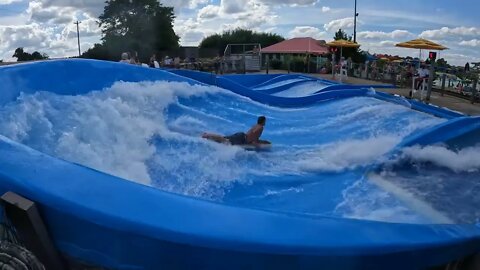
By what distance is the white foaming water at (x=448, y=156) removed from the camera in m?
4.80

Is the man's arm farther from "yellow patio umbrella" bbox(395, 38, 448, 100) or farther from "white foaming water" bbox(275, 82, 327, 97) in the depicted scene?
"yellow patio umbrella" bbox(395, 38, 448, 100)

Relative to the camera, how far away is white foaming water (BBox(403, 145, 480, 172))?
189 inches

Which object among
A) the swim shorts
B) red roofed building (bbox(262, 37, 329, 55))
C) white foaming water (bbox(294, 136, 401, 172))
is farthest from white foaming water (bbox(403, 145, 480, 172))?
red roofed building (bbox(262, 37, 329, 55))

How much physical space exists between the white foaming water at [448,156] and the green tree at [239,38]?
44.9 metres

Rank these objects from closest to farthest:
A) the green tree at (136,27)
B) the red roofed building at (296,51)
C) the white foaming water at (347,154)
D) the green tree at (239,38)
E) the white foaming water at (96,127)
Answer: the white foaming water at (96,127) → the white foaming water at (347,154) → the red roofed building at (296,51) → the green tree at (136,27) → the green tree at (239,38)

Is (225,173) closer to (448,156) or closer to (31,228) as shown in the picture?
(448,156)

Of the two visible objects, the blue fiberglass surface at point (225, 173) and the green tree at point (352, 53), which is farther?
the green tree at point (352, 53)

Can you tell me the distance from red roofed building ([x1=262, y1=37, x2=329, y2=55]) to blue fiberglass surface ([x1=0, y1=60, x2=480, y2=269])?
19.0 meters

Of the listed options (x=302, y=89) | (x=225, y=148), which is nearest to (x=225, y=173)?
(x=225, y=148)

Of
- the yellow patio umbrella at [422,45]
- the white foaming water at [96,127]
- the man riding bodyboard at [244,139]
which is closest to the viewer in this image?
the white foaming water at [96,127]

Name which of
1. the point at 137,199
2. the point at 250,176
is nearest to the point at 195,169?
the point at 250,176

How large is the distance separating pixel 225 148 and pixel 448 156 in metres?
2.60

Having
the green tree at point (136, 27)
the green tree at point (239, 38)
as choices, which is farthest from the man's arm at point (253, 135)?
the green tree at point (239, 38)

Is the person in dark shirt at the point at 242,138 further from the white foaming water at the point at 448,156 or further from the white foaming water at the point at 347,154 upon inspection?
the white foaming water at the point at 448,156
